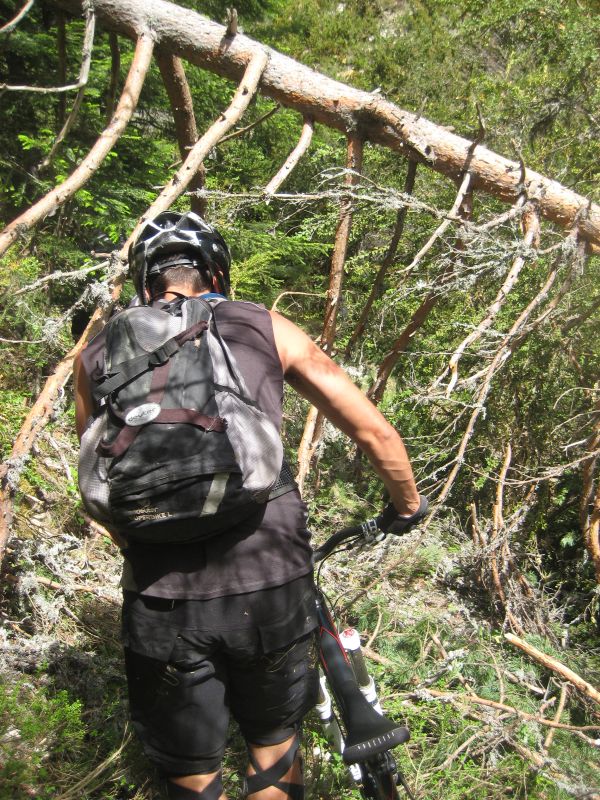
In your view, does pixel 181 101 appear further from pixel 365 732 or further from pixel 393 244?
pixel 365 732

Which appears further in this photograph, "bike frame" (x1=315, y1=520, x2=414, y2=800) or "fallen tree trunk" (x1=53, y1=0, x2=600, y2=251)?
"fallen tree trunk" (x1=53, y1=0, x2=600, y2=251)

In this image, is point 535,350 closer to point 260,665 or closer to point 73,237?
point 260,665

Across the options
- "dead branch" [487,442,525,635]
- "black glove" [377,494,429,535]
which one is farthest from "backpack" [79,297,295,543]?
"dead branch" [487,442,525,635]

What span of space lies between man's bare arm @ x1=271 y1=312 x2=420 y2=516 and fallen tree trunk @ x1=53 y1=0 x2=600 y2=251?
7.12ft

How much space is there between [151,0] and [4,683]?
12.8ft

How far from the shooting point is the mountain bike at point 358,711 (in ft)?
6.59

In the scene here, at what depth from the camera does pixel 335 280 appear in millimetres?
4027

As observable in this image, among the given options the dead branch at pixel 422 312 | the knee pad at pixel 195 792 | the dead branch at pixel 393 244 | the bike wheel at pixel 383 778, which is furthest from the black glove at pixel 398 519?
the dead branch at pixel 393 244

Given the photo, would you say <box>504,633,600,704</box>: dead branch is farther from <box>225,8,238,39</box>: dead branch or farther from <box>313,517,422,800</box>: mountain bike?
<box>225,8,238,39</box>: dead branch

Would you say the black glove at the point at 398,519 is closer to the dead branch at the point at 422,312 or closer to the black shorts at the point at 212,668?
the black shorts at the point at 212,668

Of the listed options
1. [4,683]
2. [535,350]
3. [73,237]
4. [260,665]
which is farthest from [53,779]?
[73,237]

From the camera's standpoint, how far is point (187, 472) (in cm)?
161

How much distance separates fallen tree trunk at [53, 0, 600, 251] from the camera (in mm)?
3559

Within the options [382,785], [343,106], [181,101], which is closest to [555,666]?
[382,785]
